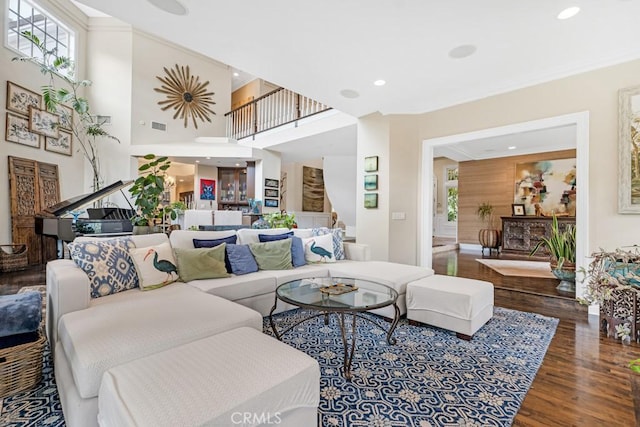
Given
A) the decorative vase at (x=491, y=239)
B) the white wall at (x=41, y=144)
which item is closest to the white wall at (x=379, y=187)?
the decorative vase at (x=491, y=239)

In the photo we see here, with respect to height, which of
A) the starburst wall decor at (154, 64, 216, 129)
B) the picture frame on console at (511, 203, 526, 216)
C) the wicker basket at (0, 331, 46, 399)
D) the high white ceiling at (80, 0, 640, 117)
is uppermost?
the starburst wall decor at (154, 64, 216, 129)

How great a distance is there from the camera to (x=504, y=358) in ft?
7.25

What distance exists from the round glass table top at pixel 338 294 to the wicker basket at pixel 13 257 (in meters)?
5.30

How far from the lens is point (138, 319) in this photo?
1.76m

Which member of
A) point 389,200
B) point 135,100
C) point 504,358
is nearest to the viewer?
point 504,358

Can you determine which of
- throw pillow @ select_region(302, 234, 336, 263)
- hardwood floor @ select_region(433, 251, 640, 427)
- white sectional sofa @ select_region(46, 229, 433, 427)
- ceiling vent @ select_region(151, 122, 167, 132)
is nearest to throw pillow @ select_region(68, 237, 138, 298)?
white sectional sofa @ select_region(46, 229, 433, 427)

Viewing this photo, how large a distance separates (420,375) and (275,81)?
3.64 meters

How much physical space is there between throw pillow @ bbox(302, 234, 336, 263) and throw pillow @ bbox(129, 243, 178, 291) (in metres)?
1.52

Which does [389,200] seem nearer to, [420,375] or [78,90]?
[420,375]

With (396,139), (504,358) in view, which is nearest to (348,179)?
(396,139)

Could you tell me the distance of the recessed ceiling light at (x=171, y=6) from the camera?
2418mm

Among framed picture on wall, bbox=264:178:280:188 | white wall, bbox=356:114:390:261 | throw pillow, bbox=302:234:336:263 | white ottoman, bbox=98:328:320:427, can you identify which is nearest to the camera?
white ottoman, bbox=98:328:320:427

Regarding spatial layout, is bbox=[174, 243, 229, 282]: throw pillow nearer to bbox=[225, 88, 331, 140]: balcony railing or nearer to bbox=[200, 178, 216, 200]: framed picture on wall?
bbox=[225, 88, 331, 140]: balcony railing

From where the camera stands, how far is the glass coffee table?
2004 millimetres
